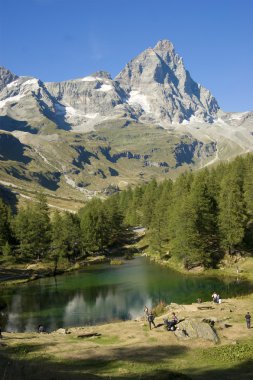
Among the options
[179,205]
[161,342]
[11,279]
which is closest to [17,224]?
[11,279]

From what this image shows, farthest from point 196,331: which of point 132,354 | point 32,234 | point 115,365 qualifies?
point 32,234

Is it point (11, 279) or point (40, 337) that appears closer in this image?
point (40, 337)

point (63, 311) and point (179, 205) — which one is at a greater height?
point (179, 205)

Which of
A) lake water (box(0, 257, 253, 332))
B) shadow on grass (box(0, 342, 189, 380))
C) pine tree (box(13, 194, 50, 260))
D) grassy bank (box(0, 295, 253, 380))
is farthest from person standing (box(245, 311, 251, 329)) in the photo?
pine tree (box(13, 194, 50, 260))

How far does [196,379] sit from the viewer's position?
3052cm

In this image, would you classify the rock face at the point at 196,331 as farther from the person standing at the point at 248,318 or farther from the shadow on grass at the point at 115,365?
the person standing at the point at 248,318

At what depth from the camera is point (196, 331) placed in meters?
45.4

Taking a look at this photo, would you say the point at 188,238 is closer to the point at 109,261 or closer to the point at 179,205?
the point at 179,205

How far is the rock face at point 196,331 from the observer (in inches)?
1746

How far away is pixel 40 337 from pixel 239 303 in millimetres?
30867

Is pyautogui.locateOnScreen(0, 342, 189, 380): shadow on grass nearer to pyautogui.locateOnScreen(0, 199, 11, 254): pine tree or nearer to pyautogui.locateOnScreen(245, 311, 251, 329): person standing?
pyautogui.locateOnScreen(245, 311, 251, 329): person standing

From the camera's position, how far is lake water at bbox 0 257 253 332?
68.6 metres

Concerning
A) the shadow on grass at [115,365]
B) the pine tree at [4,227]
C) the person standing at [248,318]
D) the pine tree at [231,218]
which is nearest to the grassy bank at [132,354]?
the shadow on grass at [115,365]

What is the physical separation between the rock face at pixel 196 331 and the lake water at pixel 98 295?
71.4ft
